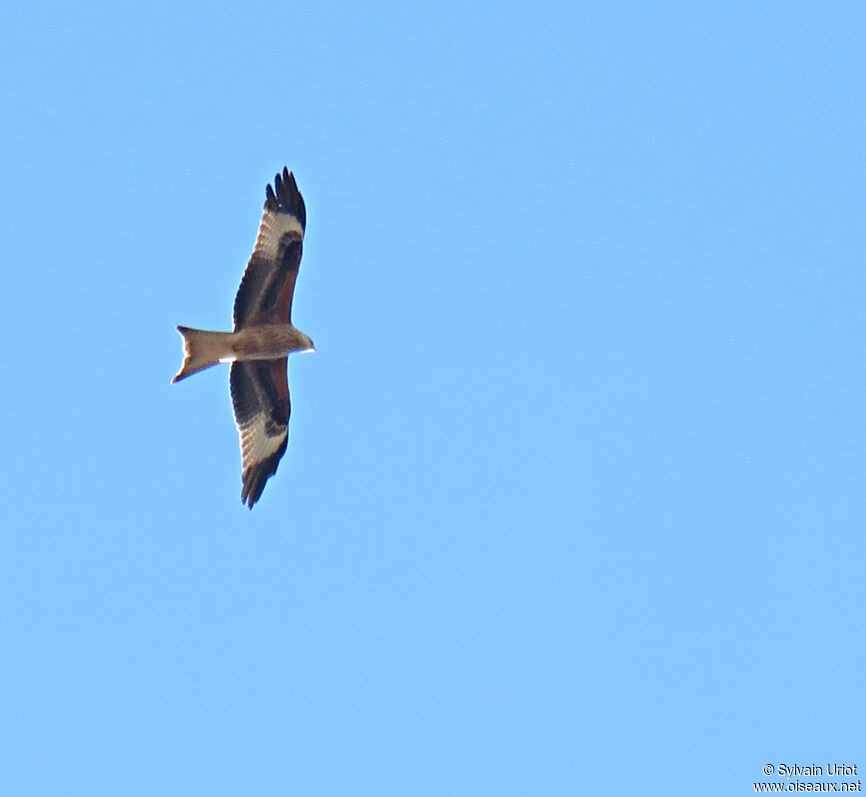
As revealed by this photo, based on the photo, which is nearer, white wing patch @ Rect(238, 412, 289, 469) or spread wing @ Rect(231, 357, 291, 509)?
spread wing @ Rect(231, 357, 291, 509)

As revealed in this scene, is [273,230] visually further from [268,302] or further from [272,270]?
[268,302]

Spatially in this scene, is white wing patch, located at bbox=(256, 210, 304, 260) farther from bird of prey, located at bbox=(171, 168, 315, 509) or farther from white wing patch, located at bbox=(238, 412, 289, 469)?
white wing patch, located at bbox=(238, 412, 289, 469)

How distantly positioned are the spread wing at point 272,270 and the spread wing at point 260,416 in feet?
2.95

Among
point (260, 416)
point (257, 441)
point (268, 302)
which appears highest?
point (268, 302)

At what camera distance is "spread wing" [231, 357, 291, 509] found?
A: 15898 mm

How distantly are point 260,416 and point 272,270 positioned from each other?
2039 mm

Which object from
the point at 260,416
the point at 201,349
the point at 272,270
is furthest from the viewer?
the point at 260,416

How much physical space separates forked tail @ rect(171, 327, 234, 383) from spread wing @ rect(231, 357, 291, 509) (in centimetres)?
98

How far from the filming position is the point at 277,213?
15.2 m

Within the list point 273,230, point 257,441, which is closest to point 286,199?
point 273,230

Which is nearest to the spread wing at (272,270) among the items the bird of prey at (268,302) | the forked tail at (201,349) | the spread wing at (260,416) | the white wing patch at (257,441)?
the bird of prey at (268,302)

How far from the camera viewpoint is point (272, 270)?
1502 cm

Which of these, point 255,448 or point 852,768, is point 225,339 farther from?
point 852,768

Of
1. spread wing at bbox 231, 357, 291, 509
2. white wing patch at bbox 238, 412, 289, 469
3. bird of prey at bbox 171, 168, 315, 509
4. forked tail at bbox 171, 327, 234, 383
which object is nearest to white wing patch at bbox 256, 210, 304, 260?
bird of prey at bbox 171, 168, 315, 509
